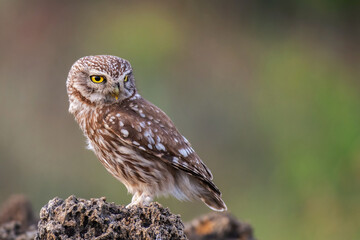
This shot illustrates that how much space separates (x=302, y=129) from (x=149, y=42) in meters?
2.50

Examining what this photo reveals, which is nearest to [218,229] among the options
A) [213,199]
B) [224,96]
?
[213,199]

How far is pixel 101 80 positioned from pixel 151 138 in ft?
1.71

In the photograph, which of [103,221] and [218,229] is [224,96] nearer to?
[218,229]

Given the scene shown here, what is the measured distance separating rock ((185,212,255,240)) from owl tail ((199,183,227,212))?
24 centimetres

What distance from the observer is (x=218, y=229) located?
484cm

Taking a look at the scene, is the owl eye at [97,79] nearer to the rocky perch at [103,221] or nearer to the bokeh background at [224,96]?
the rocky perch at [103,221]

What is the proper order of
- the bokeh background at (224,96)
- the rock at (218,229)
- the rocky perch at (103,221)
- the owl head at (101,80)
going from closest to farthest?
the rocky perch at (103,221), the owl head at (101,80), the rock at (218,229), the bokeh background at (224,96)

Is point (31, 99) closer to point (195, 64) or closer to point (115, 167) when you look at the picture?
point (195, 64)

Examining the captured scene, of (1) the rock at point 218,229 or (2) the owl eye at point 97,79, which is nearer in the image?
(2) the owl eye at point 97,79

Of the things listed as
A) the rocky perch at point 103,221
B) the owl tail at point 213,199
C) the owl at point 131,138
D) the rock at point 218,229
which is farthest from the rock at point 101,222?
the rock at point 218,229

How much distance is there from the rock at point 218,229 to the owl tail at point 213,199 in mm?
244

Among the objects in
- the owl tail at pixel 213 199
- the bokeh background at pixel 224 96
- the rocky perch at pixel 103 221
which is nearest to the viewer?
the rocky perch at pixel 103 221

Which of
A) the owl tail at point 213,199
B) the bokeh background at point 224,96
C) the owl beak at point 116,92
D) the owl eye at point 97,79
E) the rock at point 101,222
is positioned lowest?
the rock at point 101,222

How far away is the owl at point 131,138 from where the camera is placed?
4418 mm
